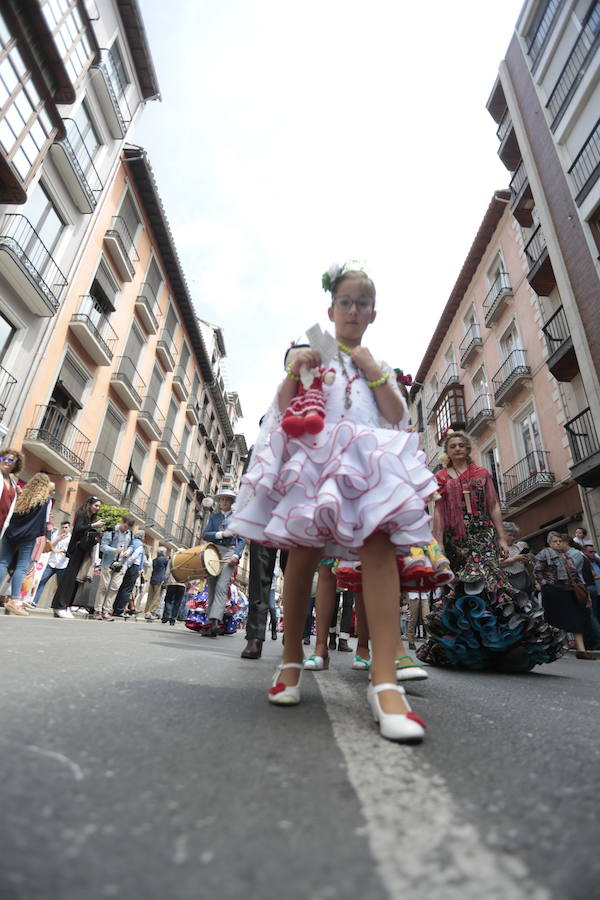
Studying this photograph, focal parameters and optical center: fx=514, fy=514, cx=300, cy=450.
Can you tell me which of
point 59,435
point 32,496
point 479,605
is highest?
point 59,435

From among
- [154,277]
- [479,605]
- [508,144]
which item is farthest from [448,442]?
[154,277]

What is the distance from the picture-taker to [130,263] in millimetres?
17406

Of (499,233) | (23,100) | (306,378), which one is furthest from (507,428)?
(306,378)

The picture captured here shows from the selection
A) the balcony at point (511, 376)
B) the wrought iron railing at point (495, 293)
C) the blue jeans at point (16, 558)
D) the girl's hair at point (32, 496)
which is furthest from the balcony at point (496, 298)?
the blue jeans at point (16, 558)

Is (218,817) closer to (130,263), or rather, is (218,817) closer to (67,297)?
(67,297)

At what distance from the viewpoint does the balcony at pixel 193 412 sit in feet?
85.9

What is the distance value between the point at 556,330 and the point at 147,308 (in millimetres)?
13894

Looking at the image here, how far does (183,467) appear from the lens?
25547mm

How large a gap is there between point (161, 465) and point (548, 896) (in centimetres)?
2363

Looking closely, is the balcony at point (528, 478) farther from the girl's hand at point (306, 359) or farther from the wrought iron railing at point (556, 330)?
the girl's hand at point (306, 359)

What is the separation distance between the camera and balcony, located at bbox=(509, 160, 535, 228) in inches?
645

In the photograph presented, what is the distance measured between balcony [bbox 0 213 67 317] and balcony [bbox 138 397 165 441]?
6.71 metres

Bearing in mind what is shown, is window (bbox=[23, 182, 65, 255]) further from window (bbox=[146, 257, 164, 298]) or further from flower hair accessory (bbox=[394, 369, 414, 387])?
flower hair accessory (bbox=[394, 369, 414, 387])

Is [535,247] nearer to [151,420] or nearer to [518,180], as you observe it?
[518,180]
